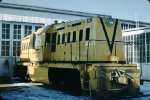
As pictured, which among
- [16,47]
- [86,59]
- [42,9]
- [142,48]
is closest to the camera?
[86,59]

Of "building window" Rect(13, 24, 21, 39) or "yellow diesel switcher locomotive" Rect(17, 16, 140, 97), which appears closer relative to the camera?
"yellow diesel switcher locomotive" Rect(17, 16, 140, 97)

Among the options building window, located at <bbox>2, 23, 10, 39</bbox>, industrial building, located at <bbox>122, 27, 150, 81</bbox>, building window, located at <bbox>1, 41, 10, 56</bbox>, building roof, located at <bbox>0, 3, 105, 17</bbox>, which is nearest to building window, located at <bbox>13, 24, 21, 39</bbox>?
building window, located at <bbox>2, 23, 10, 39</bbox>

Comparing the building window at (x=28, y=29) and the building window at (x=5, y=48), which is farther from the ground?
the building window at (x=28, y=29)

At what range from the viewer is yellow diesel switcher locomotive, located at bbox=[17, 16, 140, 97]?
9.48 meters

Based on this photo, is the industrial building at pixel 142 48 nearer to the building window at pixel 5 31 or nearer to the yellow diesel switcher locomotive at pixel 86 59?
the yellow diesel switcher locomotive at pixel 86 59

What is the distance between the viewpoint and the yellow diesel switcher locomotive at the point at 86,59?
31.1 ft

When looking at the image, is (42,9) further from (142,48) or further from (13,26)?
(142,48)

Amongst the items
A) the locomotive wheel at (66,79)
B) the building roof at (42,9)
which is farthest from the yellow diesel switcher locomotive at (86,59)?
the building roof at (42,9)

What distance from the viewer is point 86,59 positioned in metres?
10.8

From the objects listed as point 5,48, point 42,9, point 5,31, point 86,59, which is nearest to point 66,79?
point 86,59

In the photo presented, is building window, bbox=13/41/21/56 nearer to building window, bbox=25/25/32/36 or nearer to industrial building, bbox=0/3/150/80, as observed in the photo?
industrial building, bbox=0/3/150/80

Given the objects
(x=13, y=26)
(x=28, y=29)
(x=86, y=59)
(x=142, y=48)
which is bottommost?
(x=86, y=59)

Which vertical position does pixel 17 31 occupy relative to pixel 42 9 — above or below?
below

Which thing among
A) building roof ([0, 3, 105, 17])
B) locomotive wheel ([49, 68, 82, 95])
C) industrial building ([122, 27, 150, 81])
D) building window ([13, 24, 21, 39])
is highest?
building roof ([0, 3, 105, 17])
